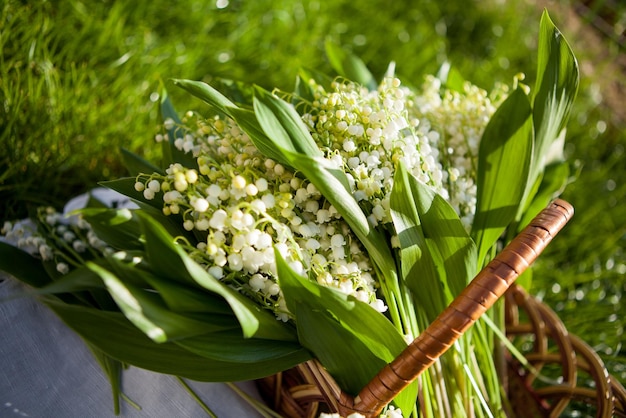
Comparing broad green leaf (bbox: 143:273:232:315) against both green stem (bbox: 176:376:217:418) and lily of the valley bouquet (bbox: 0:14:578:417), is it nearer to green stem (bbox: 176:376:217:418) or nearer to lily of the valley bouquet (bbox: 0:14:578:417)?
lily of the valley bouquet (bbox: 0:14:578:417)

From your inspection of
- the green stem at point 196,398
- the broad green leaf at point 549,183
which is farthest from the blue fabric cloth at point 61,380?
the broad green leaf at point 549,183

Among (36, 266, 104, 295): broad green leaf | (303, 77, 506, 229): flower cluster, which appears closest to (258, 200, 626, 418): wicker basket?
(303, 77, 506, 229): flower cluster

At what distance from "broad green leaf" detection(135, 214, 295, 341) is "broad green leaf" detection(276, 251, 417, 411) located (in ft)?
0.13

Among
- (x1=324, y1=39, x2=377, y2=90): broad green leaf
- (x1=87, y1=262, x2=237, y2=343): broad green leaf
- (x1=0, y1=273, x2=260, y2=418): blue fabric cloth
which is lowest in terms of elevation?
(x1=0, y1=273, x2=260, y2=418): blue fabric cloth

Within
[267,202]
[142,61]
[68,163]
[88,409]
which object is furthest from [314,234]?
[142,61]

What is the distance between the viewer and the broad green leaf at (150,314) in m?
0.39

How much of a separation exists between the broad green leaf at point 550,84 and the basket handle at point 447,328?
0.17m

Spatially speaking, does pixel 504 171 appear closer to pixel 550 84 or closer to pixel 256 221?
pixel 550 84

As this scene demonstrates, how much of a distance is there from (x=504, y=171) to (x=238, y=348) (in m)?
0.35

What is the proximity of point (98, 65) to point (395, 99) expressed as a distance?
0.71m

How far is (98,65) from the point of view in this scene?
1.06 metres

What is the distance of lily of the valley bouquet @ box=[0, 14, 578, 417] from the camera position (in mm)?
442

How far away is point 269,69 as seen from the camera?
124cm

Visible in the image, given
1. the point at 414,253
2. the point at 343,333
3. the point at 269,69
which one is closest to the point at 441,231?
the point at 414,253
